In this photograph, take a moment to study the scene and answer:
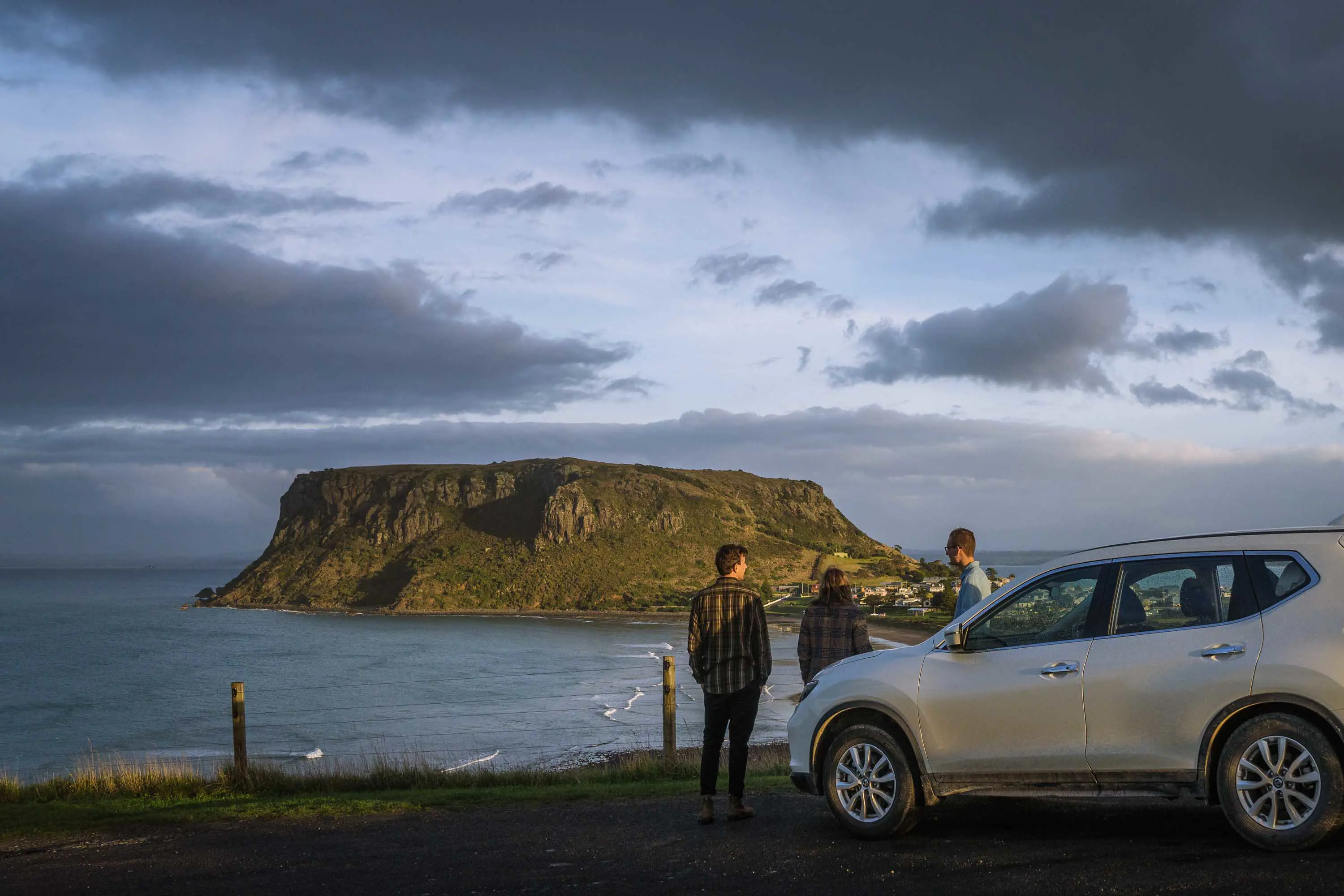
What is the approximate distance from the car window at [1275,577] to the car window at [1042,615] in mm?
931

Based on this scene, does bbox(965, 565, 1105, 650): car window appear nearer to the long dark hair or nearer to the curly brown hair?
the curly brown hair

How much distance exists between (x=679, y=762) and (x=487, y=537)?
15014 cm

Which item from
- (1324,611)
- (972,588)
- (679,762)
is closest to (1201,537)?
(1324,611)

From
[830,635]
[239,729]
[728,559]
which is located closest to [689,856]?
[728,559]

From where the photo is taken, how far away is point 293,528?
18288 cm

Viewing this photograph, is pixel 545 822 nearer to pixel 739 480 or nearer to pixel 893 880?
pixel 893 880

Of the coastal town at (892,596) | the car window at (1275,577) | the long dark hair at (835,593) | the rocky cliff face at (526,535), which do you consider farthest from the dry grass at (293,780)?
the rocky cliff face at (526,535)

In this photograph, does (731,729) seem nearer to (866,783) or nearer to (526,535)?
(866,783)

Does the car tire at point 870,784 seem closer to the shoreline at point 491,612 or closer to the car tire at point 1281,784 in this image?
the car tire at point 1281,784

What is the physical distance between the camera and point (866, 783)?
777 cm

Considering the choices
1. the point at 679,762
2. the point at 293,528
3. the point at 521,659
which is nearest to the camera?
the point at 679,762

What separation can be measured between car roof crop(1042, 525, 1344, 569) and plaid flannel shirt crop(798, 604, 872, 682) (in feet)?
9.75

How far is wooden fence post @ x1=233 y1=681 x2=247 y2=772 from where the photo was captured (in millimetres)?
13203

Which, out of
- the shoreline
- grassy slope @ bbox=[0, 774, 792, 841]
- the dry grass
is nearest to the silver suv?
grassy slope @ bbox=[0, 774, 792, 841]
